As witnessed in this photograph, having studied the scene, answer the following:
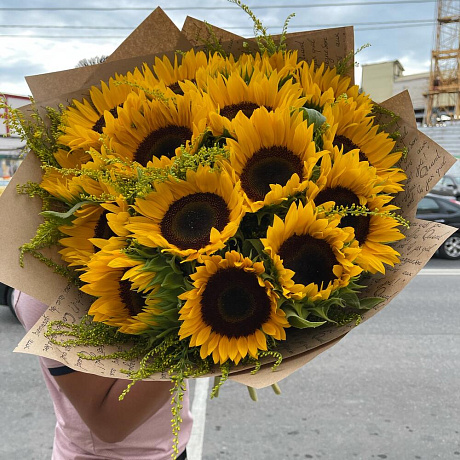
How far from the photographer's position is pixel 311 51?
3.37ft

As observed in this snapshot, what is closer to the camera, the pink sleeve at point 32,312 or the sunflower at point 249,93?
the sunflower at point 249,93

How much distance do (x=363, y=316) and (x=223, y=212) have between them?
0.99ft

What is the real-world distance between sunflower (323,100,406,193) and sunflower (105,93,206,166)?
276mm

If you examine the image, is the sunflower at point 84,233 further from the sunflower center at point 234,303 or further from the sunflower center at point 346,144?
the sunflower center at point 346,144

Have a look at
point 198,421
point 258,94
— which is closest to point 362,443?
point 198,421

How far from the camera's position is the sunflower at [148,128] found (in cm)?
93

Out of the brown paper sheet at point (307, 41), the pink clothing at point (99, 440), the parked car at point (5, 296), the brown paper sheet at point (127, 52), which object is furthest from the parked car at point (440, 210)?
the brown paper sheet at point (127, 52)

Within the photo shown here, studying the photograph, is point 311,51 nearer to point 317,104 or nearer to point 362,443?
point 317,104

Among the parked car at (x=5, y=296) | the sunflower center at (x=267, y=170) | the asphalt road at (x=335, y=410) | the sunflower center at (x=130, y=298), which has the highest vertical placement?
the sunflower center at (x=267, y=170)

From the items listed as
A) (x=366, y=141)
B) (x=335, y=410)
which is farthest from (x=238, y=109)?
(x=335, y=410)

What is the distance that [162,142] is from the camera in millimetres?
946

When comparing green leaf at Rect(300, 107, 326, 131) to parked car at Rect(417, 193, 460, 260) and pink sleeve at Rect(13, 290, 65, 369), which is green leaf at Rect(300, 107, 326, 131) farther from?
parked car at Rect(417, 193, 460, 260)

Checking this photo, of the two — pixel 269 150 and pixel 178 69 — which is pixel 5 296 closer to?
pixel 178 69

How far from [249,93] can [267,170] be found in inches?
6.5
